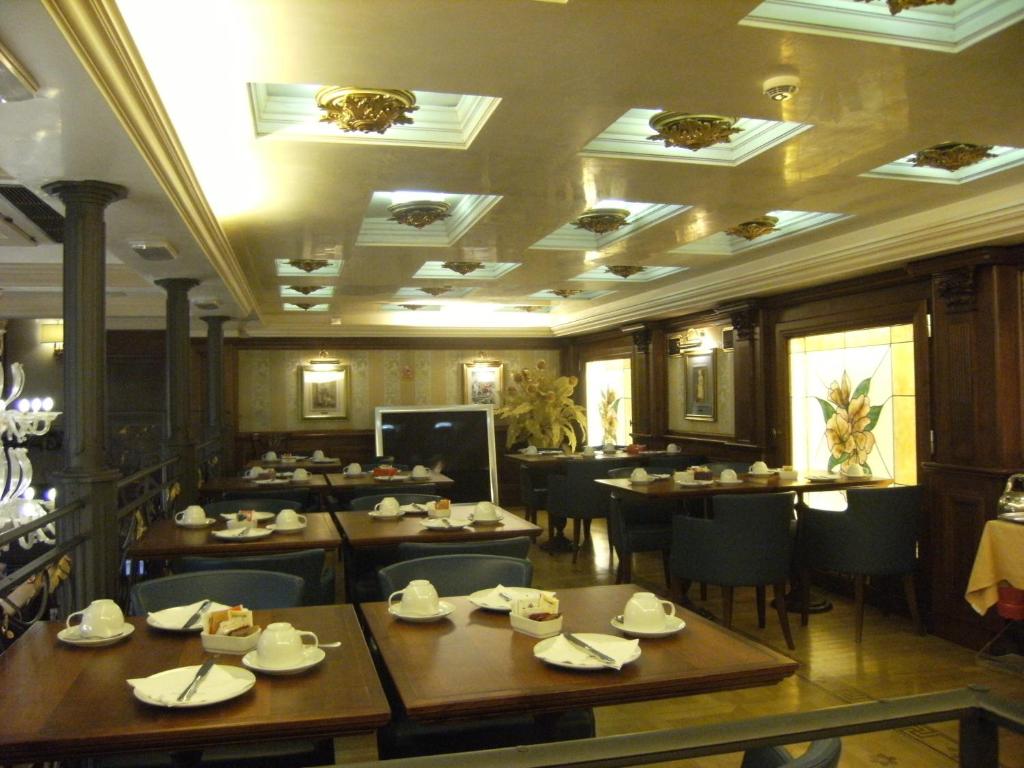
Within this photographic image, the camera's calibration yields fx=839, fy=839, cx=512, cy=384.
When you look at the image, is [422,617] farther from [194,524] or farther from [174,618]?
[194,524]

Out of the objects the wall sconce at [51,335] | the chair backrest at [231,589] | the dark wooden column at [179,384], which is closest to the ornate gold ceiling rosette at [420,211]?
the dark wooden column at [179,384]

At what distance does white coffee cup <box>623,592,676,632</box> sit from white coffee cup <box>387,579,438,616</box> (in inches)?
22.9

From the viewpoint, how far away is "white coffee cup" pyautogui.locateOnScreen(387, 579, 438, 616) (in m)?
2.53

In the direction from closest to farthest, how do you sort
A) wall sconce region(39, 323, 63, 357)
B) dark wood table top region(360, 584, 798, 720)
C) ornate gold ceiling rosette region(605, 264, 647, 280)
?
dark wood table top region(360, 584, 798, 720), ornate gold ceiling rosette region(605, 264, 647, 280), wall sconce region(39, 323, 63, 357)

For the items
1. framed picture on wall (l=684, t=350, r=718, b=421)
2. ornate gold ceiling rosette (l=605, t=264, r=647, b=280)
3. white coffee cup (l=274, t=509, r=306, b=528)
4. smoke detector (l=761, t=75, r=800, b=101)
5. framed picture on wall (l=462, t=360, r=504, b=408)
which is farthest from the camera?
framed picture on wall (l=462, t=360, r=504, b=408)

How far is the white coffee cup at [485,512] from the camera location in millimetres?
4423

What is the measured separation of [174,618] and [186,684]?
0.57 metres

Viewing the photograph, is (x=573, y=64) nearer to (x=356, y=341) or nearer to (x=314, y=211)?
(x=314, y=211)

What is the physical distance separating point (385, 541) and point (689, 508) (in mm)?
3148

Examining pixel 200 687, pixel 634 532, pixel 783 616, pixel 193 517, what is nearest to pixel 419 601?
pixel 200 687

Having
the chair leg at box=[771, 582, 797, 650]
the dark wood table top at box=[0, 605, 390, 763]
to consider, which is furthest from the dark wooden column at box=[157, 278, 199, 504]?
the chair leg at box=[771, 582, 797, 650]

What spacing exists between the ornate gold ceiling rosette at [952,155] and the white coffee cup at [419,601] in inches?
128

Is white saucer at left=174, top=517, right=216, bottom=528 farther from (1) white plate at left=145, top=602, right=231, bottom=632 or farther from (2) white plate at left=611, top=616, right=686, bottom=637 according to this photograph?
(2) white plate at left=611, top=616, right=686, bottom=637

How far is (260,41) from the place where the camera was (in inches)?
106
